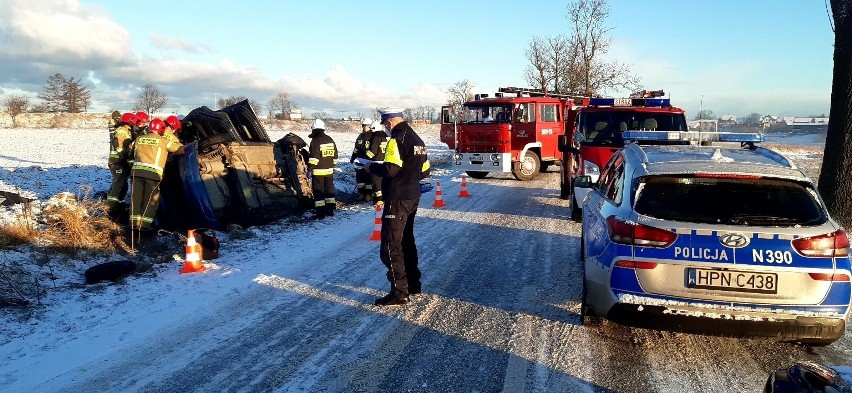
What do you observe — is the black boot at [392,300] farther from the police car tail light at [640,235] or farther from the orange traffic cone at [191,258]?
the orange traffic cone at [191,258]

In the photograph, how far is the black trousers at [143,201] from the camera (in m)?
7.53

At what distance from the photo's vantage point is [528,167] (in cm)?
1695

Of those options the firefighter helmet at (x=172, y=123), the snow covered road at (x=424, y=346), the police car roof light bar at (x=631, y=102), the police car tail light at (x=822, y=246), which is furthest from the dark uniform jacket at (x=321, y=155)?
the police car tail light at (x=822, y=246)

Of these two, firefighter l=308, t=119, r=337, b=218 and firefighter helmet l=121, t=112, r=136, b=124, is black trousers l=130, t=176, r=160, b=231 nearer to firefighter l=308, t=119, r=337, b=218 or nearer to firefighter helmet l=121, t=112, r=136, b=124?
firefighter helmet l=121, t=112, r=136, b=124

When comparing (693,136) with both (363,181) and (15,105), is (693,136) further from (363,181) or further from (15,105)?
(15,105)

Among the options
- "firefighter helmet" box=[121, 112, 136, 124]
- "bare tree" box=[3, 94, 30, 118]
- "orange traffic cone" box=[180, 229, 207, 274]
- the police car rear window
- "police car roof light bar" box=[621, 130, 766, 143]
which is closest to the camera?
the police car rear window

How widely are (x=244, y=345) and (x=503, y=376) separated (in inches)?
81.4

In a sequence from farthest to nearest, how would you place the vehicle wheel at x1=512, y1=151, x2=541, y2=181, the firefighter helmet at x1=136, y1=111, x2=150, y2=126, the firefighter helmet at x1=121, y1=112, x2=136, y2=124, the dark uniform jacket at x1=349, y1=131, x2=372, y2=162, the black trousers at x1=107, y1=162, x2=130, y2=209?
1. the vehicle wheel at x1=512, y1=151, x2=541, y2=181
2. the dark uniform jacket at x1=349, y1=131, x2=372, y2=162
3. the firefighter helmet at x1=136, y1=111, x2=150, y2=126
4. the firefighter helmet at x1=121, y1=112, x2=136, y2=124
5. the black trousers at x1=107, y1=162, x2=130, y2=209

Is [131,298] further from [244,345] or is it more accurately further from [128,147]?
[128,147]

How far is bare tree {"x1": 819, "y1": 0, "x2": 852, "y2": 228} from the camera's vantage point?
8266 millimetres

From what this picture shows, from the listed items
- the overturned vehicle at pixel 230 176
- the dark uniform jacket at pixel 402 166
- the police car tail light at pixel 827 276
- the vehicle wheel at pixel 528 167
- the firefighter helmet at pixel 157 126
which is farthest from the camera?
the vehicle wheel at pixel 528 167

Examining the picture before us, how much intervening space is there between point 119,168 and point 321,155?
327 centimetres

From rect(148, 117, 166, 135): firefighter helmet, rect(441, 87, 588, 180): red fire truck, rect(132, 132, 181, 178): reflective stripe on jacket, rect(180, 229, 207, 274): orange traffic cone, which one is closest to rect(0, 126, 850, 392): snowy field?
rect(180, 229, 207, 274): orange traffic cone

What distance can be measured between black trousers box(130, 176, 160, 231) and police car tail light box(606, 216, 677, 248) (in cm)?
629
